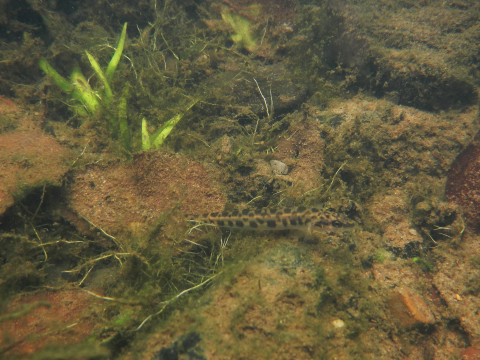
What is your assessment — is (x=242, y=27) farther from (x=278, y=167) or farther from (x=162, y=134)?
(x=278, y=167)

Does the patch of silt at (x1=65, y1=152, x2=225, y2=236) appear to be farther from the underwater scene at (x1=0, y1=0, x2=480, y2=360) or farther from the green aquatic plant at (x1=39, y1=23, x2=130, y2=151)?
the green aquatic plant at (x1=39, y1=23, x2=130, y2=151)

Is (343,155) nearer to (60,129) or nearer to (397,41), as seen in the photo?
(397,41)

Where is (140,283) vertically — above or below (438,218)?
below

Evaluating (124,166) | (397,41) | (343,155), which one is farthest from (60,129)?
(397,41)

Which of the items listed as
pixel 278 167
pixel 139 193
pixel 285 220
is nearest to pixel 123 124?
pixel 139 193

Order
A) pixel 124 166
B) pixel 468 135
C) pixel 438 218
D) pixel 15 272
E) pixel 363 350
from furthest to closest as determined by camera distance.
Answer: pixel 468 135, pixel 438 218, pixel 124 166, pixel 15 272, pixel 363 350

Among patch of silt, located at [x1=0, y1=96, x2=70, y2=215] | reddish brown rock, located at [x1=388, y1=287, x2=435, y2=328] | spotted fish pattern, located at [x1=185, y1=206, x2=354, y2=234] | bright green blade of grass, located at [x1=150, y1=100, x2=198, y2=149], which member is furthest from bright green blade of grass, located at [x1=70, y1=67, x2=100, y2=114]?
reddish brown rock, located at [x1=388, y1=287, x2=435, y2=328]

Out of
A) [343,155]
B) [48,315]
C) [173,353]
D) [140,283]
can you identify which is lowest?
[48,315]
